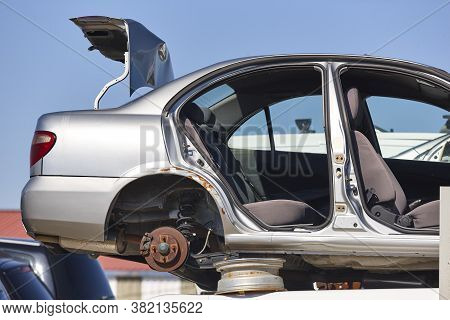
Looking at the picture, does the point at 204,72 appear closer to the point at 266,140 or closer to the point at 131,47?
the point at 131,47

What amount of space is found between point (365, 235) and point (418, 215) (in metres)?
0.31

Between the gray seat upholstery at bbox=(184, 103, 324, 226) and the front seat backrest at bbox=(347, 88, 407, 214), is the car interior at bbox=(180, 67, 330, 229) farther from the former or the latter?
the front seat backrest at bbox=(347, 88, 407, 214)

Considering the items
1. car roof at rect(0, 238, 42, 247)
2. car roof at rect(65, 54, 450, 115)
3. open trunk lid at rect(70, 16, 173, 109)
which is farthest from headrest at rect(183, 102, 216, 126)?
car roof at rect(0, 238, 42, 247)

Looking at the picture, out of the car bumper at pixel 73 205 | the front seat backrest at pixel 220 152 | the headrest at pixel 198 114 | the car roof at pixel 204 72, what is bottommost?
the car bumper at pixel 73 205

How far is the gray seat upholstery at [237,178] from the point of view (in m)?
4.14

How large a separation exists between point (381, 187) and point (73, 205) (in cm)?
151

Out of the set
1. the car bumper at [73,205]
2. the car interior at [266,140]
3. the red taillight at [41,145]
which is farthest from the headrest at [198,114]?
the red taillight at [41,145]

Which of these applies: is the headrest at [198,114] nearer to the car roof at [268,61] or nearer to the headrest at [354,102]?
the car roof at [268,61]

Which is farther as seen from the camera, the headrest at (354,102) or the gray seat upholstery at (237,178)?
the headrest at (354,102)

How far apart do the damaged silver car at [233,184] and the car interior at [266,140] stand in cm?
1

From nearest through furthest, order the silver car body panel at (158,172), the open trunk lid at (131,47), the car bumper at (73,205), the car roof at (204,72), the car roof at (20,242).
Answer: the silver car body panel at (158,172)
the car bumper at (73,205)
the car roof at (204,72)
the open trunk lid at (131,47)
the car roof at (20,242)

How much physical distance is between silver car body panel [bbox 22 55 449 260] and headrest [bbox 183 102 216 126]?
0.29 feet

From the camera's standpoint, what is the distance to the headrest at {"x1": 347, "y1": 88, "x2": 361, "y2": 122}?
14.0 ft

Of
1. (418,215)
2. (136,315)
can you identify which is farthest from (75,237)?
(418,215)
